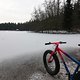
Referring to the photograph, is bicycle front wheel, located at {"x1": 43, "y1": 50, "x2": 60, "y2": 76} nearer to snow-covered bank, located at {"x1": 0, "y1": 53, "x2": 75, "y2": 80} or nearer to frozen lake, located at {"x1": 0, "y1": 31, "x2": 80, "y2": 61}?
snow-covered bank, located at {"x1": 0, "y1": 53, "x2": 75, "y2": 80}

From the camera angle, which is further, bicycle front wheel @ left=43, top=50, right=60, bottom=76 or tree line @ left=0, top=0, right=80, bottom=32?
tree line @ left=0, top=0, right=80, bottom=32

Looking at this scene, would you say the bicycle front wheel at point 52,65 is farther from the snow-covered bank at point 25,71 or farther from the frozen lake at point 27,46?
the frozen lake at point 27,46

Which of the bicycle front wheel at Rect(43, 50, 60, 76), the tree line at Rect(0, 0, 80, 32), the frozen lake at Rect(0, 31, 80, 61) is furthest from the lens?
the tree line at Rect(0, 0, 80, 32)

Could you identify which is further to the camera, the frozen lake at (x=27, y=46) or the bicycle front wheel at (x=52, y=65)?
the frozen lake at (x=27, y=46)

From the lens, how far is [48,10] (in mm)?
72625

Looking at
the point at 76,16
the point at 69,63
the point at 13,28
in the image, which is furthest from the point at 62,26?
the point at 13,28

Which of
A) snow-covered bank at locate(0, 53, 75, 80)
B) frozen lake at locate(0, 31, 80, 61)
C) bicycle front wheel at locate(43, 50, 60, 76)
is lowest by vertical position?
frozen lake at locate(0, 31, 80, 61)

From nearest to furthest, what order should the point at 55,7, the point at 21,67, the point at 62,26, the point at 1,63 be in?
the point at 21,67 → the point at 1,63 → the point at 62,26 → the point at 55,7

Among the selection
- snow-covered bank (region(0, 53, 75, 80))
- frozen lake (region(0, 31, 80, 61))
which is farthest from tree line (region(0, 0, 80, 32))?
snow-covered bank (region(0, 53, 75, 80))

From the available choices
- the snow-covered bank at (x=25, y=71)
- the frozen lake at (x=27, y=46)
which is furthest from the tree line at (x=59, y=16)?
the snow-covered bank at (x=25, y=71)

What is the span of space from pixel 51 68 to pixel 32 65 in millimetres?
1402

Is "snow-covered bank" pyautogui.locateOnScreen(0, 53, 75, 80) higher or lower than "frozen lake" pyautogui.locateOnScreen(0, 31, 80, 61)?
higher

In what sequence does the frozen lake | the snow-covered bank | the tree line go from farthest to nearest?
the tree line → the frozen lake → the snow-covered bank

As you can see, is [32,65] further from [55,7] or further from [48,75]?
[55,7]
